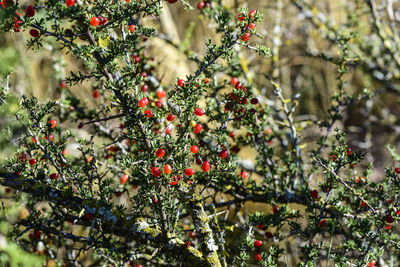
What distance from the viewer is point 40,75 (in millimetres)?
6113

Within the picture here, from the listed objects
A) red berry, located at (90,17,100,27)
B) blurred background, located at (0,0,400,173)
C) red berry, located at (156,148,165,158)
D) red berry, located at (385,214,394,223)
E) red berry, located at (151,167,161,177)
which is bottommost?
red berry, located at (151,167,161,177)

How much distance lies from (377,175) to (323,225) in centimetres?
685

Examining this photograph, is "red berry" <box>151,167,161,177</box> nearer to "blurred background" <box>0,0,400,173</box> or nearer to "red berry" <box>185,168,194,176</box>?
"red berry" <box>185,168,194,176</box>

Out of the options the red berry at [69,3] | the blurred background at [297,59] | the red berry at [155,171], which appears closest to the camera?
the red berry at [69,3]

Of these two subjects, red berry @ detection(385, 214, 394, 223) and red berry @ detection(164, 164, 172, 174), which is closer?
red berry @ detection(164, 164, 172, 174)

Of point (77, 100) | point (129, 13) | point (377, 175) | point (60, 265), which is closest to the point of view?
point (129, 13)

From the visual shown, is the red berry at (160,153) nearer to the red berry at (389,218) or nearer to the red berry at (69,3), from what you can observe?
the red berry at (69,3)

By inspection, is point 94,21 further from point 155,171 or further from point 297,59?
point 297,59

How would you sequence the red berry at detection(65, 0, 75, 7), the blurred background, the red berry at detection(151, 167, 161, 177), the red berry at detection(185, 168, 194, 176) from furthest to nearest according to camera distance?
the blurred background < the red berry at detection(185, 168, 194, 176) < the red berry at detection(151, 167, 161, 177) < the red berry at detection(65, 0, 75, 7)

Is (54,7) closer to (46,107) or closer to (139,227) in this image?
(46,107)

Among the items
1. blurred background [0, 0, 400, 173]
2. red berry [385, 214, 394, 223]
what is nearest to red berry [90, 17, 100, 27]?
blurred background [0, 0, 400, 173]

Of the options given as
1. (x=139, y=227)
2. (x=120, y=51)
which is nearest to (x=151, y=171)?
(x=139, y=227)

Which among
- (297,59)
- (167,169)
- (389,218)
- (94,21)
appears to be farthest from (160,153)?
(297,59)

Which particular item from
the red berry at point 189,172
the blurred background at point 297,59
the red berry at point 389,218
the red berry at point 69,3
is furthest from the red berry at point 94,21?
the red berry at point 389,218
